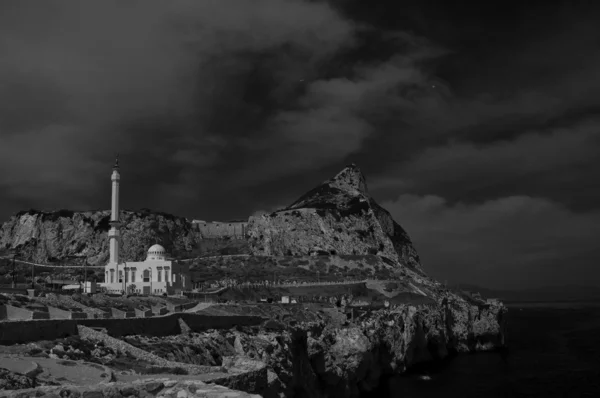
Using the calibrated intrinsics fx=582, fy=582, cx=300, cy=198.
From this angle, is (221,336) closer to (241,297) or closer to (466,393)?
(466,393)

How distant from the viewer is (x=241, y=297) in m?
96.6

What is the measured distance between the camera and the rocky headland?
3922cm

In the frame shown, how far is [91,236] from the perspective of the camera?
18100 centimetres

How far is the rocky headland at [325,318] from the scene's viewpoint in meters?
39.2

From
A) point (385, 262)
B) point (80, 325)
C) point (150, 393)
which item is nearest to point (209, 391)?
point (150, 393)

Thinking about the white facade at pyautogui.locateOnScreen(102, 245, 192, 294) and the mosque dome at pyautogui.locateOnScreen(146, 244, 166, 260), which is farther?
the mosque dome at pyautogui.locateOnScreen(146, 244, 166, 260)

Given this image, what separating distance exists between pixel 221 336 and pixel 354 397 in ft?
75.8

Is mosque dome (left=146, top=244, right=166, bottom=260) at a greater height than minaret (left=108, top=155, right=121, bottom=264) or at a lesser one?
lesser

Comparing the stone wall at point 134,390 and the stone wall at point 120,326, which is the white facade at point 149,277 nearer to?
the stone wall at point 120,326

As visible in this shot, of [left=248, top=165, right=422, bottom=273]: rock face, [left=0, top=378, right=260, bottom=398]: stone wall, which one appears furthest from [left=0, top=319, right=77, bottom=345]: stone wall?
[left=248, top=165, right=422, bottom=273]: rock face

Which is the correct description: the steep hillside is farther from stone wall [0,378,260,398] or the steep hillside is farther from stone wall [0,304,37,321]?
stone wall [0,378,260,398]

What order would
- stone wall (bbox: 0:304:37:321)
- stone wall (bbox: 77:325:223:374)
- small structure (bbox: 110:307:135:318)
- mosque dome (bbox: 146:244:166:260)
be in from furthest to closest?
mosque dome (bbox: 146:244:166:260) → small structure (bbox: 110:307:135:318) → stone wall (bbox: 0:304:37:321) → stone wall (bbox: 77:325:223:374)

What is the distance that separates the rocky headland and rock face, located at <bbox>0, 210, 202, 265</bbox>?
0.42m

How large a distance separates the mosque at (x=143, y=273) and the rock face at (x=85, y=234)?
7171cm
